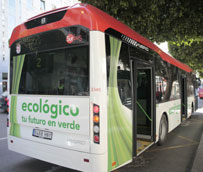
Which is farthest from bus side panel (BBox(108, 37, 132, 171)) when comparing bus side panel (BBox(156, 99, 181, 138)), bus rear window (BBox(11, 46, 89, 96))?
bus side panel (BBox(156, 99, 181, 138))

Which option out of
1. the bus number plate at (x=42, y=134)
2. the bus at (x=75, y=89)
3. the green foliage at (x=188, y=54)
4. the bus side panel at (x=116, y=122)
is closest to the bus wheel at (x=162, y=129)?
the bus at (x=75, y=89)

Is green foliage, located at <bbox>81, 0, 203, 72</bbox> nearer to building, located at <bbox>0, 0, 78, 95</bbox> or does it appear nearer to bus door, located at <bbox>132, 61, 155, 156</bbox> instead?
bus door, located at <bbox>132, 61, 155, 156</bbox>

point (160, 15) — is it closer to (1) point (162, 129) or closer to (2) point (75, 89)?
(1) point (162, 129)

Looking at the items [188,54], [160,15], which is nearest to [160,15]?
[160,15]

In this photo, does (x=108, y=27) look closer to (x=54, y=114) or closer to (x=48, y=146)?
(x=54, y=114)

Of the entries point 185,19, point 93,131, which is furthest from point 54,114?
point 185,19

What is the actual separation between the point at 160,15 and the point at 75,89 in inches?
202

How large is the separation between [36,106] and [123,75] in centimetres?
177

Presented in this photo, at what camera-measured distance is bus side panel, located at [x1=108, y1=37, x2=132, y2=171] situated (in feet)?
10.9

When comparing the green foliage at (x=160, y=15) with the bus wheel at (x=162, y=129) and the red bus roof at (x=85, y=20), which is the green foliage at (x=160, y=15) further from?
the bus wheel at (x=162, y=129)

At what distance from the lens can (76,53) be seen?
338 centimetres

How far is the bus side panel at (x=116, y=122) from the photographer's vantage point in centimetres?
332

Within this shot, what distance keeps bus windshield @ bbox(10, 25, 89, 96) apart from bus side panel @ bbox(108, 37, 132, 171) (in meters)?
0.47

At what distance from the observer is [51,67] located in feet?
12.2
